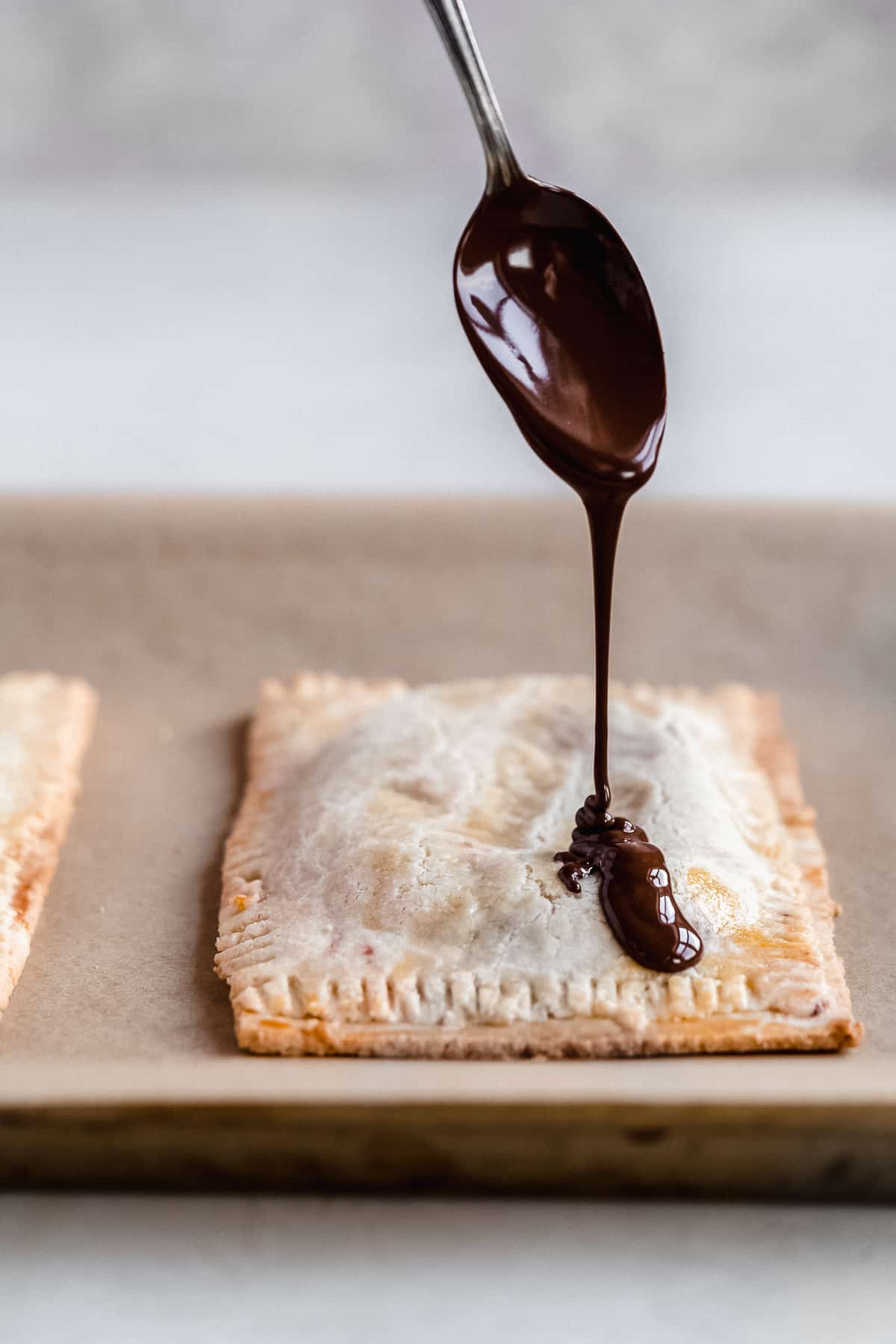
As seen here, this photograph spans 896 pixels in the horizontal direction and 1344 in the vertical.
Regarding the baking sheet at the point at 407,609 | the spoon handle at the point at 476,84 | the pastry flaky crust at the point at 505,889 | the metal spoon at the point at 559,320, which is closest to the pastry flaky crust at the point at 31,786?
the baking sheet at the point at 407,609

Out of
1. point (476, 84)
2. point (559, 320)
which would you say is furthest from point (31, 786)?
point (476, 84)

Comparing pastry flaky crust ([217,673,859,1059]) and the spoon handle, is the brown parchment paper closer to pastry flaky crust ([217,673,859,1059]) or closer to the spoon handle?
pastry flaky crust ([217,673,859,1059])

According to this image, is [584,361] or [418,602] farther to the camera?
[418,602]

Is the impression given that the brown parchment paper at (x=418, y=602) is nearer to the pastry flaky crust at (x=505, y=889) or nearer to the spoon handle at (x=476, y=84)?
the pastry flaky crust at (x=505, y=889)

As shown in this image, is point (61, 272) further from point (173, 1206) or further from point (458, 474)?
point (173, 1206)

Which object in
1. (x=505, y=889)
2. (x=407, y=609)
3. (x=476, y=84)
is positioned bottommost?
(x=505, y=889)

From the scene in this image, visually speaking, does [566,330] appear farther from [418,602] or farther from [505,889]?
[418,602]

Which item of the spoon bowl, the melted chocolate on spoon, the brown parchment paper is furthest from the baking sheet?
the spoon bowl
